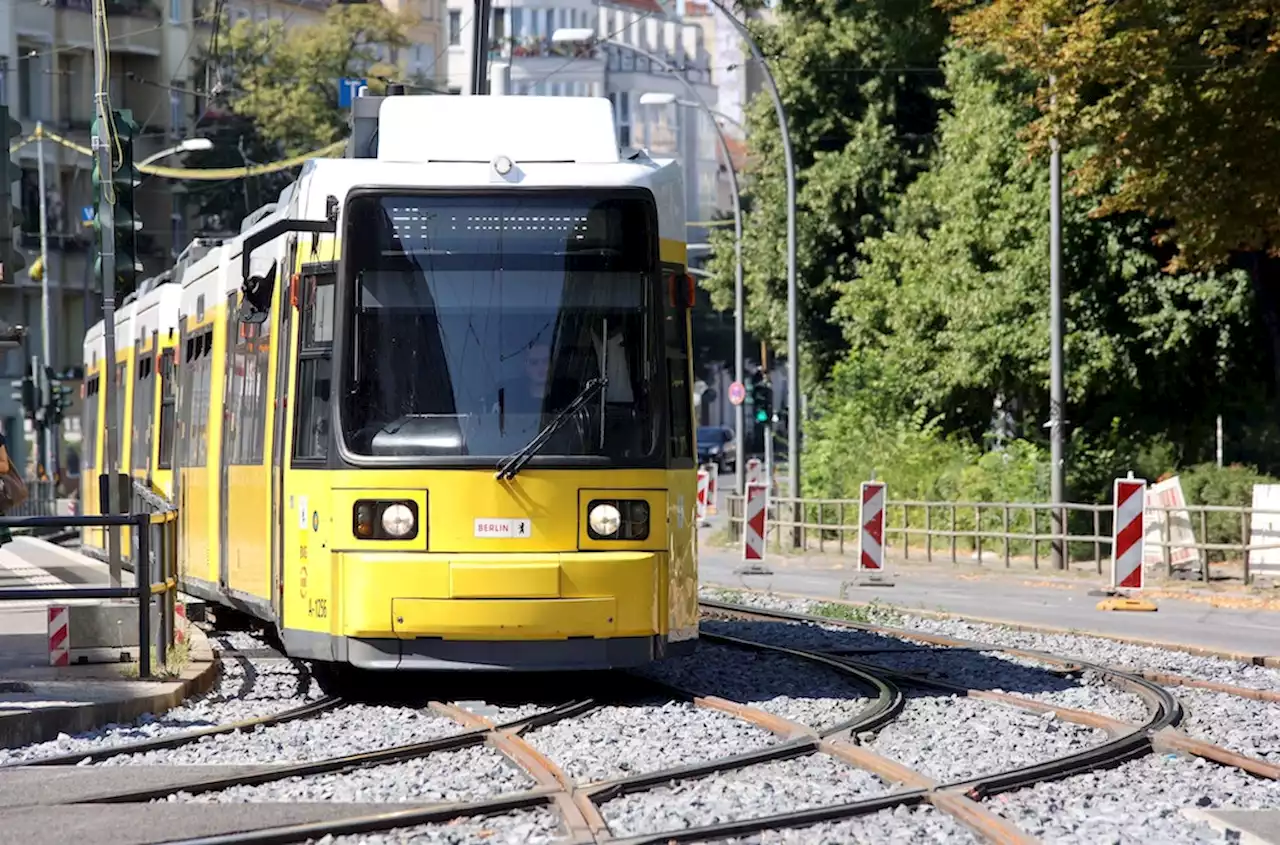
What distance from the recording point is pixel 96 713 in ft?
42.3

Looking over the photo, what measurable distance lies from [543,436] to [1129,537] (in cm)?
1235

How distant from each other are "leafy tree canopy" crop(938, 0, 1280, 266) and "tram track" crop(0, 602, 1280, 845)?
12.4 m

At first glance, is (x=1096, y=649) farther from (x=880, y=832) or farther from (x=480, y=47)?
(x=880, y=832)

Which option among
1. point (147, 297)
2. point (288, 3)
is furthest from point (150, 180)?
point (147, 297)

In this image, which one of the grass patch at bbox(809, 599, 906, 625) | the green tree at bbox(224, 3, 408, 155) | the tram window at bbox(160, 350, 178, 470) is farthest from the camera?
the green tree at bbox(224, 3, 408, 155)

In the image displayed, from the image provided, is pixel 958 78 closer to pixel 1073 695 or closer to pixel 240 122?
pixel 1073 695

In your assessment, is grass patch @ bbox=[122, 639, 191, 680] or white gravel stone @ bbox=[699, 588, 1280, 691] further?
white gravel stone @ bbox=[699, 588, 1280, 691]

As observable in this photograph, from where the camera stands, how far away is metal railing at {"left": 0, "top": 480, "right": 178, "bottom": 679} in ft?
45.6

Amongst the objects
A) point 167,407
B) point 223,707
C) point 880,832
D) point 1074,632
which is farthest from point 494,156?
point 167,407

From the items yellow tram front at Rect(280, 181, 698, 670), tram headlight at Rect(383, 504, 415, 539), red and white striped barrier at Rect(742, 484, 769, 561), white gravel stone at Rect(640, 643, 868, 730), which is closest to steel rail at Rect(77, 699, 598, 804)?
yellow tram front at Rect(280, 181, 698, 670)

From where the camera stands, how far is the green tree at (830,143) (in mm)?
48656

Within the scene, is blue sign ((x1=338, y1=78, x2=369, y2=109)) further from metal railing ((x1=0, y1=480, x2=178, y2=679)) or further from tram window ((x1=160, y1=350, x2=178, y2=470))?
metal railing ((x1=0, y1=480, x2=178, y2=679))

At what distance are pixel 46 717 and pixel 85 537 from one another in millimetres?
21931

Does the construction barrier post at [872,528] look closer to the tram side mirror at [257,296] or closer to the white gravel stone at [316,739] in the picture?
the tram side mirror at [257,296]
